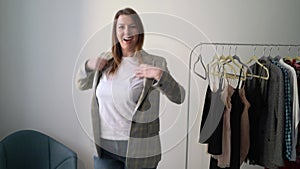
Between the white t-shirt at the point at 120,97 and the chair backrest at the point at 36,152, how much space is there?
2.59 feet

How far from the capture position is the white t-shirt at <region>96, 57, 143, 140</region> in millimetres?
1066

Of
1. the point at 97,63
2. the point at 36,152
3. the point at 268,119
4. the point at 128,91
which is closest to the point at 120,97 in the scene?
the point at 128,91

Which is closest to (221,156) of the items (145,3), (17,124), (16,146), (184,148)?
(184,148)

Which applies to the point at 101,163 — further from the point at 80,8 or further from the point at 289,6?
the point at 289,6

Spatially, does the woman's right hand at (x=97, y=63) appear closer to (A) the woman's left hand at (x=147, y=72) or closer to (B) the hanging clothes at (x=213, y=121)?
(A) the woman's left hand at (x=147, y=72)

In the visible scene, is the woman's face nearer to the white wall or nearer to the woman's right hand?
the woman's right hand

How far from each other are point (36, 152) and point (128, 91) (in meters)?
1.03

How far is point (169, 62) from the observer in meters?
1.12

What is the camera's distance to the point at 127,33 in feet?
3.44

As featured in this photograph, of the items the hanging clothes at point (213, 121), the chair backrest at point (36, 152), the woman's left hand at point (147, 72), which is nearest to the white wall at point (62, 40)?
the chair backrest at point (36, 152)

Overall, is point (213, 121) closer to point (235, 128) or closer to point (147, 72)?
point (235, 128)

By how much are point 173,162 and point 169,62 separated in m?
0.91

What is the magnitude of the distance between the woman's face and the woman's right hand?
93 millimetres

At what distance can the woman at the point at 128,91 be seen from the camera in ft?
3.50
